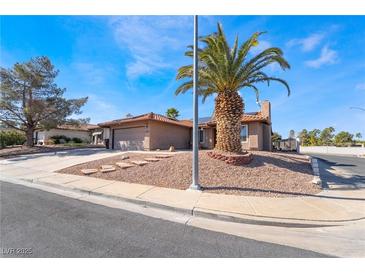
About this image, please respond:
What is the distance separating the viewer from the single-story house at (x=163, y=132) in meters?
18.6

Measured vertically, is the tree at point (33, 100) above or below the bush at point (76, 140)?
above

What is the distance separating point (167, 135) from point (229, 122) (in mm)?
10174

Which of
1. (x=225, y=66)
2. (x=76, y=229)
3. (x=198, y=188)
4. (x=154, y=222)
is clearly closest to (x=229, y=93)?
(x=225, y=66)

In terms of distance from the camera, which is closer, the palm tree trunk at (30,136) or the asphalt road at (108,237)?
the asphalt road at (108,237)

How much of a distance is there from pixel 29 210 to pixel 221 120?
8.88 m

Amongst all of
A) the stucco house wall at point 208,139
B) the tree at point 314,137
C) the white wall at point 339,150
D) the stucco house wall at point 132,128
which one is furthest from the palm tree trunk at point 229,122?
the tree at point 314,137

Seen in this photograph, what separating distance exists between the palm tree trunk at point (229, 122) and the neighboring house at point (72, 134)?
92.1 ft

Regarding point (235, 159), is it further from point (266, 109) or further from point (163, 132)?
point (266, 109)

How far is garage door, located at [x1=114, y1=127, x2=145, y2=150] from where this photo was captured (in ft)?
61.9

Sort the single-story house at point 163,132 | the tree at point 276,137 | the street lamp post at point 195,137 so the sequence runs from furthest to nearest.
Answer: the tree at point 276,137 < the single-story house at point 163,132 < the street lamp post at point 195,137

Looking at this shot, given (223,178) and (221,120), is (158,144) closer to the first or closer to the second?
(221,120)

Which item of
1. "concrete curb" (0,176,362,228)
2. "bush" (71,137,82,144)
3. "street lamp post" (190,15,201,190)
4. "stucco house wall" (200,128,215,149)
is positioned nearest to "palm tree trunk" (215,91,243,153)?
"street lamp post" (190,15,201,190)

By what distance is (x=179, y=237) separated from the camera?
416 cm

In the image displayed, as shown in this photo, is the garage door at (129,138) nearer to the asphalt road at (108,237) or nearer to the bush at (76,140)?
the asphalt road at (108,237)
